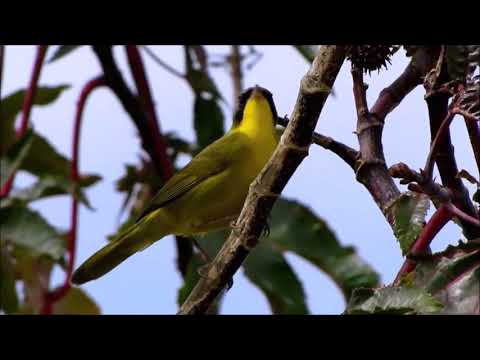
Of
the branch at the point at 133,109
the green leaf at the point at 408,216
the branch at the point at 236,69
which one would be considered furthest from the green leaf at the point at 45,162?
the green leaf at the point at 408,216

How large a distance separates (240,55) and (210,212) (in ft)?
5.16

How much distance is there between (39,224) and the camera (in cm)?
311

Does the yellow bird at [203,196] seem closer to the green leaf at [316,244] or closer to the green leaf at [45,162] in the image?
the green leaf at [316,244]

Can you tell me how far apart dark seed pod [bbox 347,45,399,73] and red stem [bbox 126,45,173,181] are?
228 cm

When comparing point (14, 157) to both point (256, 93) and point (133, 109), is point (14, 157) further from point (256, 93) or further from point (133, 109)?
point (256, 93)

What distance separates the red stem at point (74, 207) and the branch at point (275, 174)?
185cm

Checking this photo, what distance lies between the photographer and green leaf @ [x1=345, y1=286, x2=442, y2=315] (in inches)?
42.3

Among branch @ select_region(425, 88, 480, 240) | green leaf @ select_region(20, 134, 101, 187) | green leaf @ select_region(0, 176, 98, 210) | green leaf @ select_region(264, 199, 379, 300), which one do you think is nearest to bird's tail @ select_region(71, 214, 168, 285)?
green leaf @ select_region(0, 176, 98, 210)

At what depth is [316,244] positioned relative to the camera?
10.5 ft

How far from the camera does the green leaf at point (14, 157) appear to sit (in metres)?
3.13

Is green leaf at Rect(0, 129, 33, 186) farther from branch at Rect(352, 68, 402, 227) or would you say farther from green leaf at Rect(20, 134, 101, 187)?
branch at Rect(352, 68, 402, 227)

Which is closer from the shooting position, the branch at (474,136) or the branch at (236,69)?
the branch at (474,136)
